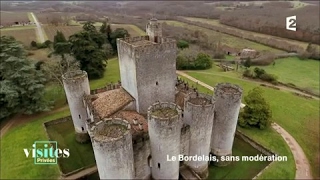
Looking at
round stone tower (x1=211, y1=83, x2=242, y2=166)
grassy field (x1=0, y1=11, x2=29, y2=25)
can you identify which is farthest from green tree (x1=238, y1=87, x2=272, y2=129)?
grassy field (x1=0, y1=11, x2=29, y2=25)

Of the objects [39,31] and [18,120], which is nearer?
[18,120]

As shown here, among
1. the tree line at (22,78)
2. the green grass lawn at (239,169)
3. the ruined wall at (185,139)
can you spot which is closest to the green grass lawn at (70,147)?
the tree line at (22,78)

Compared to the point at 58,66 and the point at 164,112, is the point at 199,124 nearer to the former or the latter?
the point at 164,112

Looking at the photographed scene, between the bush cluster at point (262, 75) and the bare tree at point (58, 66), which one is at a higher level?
the bare tree at point (58, 66)

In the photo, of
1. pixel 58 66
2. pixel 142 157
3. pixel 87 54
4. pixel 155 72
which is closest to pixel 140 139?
pixel 142 157

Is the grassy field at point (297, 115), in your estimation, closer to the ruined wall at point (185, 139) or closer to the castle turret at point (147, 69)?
the ruined wall at point (185, 139)

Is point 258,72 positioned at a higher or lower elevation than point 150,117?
lower

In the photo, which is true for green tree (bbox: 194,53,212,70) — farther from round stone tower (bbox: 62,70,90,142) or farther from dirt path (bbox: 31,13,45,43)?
dirt path (bbox: 31,13,45,43)
